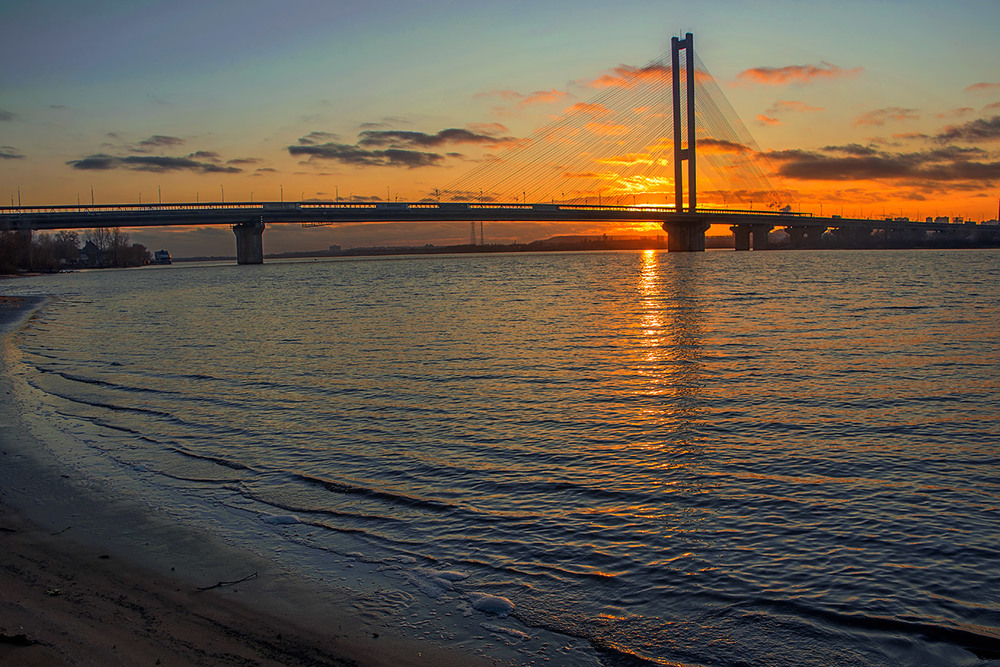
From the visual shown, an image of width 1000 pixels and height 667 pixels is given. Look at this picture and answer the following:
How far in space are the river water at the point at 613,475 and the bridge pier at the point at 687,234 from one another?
85.5 m

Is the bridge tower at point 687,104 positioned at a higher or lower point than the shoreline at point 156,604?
higher

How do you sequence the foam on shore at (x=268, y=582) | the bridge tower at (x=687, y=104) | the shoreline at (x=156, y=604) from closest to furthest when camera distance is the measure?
the shoreline at (x=156, y=604) < the foam on shore at (x=268, y=582) < the bridge tower at (x=687, y=104)

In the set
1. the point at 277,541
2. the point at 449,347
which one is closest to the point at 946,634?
the point at 277,541

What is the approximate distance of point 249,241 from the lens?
102500mm

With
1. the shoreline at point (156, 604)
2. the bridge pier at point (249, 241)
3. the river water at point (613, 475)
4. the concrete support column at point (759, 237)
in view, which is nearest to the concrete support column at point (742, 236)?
the concrete support column at point (759, 237)

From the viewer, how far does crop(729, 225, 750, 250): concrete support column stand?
115250mm

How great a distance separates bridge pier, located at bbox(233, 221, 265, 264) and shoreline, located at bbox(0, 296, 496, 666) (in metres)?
Result: 99.3

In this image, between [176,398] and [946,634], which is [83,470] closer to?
[176,398]

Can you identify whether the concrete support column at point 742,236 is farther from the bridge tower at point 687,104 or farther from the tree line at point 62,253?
the tree line at point 62,253

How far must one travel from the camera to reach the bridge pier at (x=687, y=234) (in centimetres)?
9975

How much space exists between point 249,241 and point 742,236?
7919 centimetres

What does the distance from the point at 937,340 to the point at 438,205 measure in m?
80.3

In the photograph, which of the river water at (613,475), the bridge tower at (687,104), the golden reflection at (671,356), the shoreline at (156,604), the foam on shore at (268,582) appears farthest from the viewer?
the bridge tower at (687,104)

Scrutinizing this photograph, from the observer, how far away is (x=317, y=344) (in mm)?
17938
